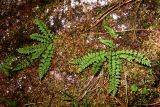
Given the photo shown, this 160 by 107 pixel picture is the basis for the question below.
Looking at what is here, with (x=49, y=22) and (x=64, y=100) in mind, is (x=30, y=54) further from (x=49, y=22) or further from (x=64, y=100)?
(x=64, y=100)

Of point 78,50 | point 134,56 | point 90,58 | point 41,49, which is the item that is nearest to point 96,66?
point 90,58

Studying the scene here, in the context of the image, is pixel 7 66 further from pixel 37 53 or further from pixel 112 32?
pixel 112 32

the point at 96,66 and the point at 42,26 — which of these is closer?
the point at 96,66

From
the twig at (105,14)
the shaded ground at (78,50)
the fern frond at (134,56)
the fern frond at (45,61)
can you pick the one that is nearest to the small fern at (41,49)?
the fern frond at (45,61)

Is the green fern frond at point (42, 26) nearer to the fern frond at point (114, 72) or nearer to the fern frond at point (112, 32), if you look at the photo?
the fern frond at point (112, 32)

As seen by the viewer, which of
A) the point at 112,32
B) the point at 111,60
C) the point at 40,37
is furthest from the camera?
the point at 40,37

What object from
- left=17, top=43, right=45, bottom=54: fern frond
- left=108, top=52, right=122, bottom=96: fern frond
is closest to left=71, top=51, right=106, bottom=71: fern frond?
left=108, top=52, right=122, bottom=96: fern frond
